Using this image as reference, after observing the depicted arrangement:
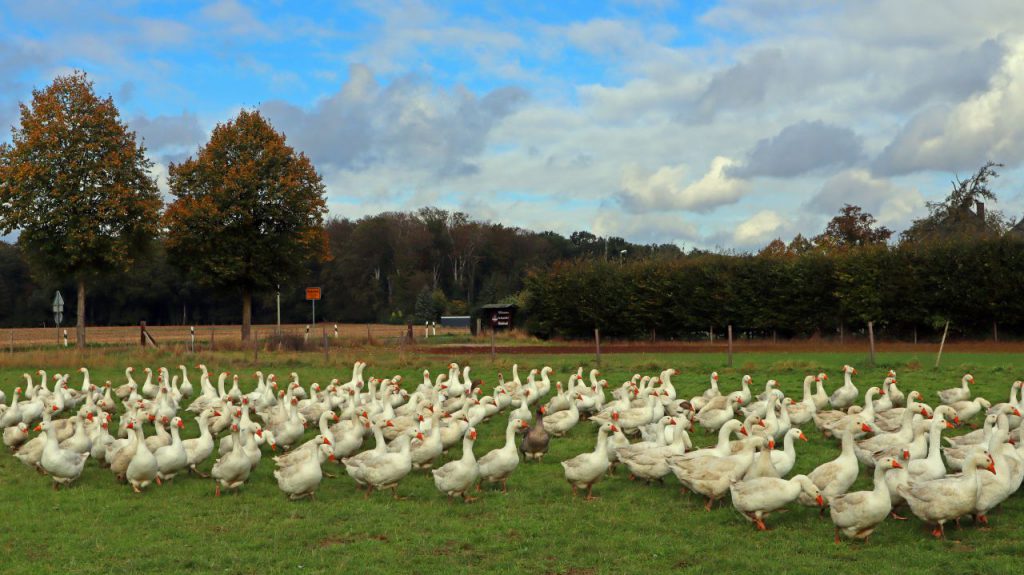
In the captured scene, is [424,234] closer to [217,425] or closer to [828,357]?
[828,357]

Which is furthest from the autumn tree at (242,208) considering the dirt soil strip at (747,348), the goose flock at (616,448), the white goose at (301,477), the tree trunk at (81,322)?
the white goose at (301,477)

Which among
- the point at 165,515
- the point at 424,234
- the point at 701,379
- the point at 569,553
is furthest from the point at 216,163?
the point at 424,234

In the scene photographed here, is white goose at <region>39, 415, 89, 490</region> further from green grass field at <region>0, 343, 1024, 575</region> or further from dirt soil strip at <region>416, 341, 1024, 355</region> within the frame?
dirt soil strip at <region>416, 341, 1024, 355</region>

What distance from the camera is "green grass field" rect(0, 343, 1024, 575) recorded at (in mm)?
9891

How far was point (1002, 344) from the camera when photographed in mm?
40688

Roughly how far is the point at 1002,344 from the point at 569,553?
1456 inches

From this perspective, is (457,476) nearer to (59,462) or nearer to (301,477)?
(301,477)

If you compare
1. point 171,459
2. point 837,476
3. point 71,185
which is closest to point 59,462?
point 171,459

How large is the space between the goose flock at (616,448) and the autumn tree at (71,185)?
2420 centimetres

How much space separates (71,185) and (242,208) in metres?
8.11

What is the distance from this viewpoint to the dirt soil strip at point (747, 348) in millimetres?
39438

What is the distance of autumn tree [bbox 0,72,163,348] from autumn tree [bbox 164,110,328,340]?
130 inches

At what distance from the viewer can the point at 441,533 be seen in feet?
36.9

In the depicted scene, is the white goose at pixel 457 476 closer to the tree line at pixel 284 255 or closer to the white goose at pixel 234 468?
the white goose at pixel 234 468
